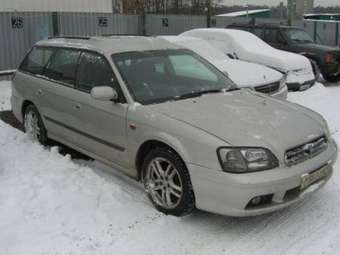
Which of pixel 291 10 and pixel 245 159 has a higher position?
pixel 291 10

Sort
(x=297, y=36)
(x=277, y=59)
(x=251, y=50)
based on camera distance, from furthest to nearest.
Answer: (x=297, y=36), (x=251, y=50), (x=277, y=59)

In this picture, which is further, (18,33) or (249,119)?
(18,33)

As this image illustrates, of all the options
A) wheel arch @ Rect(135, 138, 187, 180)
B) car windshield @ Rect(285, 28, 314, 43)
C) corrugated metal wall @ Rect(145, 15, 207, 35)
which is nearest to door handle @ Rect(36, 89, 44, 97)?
wheel arch @ Rect(135, 138, 187, 180)

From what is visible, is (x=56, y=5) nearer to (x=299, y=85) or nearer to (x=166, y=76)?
(x=299, y=85)

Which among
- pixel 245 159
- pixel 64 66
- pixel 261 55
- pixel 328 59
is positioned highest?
pixel 64 66

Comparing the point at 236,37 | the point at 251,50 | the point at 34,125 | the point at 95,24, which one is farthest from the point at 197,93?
the point at 95,24

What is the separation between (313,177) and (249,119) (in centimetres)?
75

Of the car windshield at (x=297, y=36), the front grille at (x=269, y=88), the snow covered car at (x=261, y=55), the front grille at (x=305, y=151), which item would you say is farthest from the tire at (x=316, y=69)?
the front grille at (x=305, y=151)

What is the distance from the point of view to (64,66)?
5996 mm

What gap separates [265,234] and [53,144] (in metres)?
3.56

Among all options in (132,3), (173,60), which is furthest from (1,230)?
(132,3)

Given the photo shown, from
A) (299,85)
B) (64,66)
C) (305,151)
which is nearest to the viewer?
(305,151)

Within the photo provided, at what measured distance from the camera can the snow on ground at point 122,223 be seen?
395cm

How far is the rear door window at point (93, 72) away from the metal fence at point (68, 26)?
8540 mm
